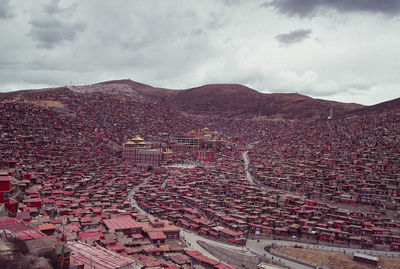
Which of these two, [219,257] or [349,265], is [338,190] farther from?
[219,257]

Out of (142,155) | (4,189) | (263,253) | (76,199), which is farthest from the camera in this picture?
(142,155)

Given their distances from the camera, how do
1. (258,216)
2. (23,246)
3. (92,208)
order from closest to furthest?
(23,246), (92,208), (258,216)

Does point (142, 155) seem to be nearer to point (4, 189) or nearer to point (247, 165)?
point (247, 165)

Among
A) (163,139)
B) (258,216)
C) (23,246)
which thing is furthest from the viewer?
(163,139)

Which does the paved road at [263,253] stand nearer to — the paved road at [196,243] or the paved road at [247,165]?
the paved road at [196,243]

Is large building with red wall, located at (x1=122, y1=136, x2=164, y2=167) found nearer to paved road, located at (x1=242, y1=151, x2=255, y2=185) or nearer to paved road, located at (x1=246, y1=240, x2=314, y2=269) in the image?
paved road, located at (x1=242, y1=151, x2=255, y2=185)

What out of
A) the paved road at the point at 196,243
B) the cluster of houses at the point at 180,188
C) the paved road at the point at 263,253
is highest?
the cluster of houses at the point at 180,188

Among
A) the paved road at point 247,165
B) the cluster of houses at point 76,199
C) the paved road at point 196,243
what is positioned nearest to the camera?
the cluster of houses at point 76,199

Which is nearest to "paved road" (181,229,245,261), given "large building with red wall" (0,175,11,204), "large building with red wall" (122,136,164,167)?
"large building with red wall" (0,175,11,204)

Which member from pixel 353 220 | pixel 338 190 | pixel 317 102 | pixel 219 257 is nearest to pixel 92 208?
pixel 219 257

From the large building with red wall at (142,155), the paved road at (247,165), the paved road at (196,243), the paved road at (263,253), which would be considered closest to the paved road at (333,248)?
the paved road at (263,253)

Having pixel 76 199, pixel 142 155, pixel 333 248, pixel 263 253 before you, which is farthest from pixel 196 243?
pixel 142 155
